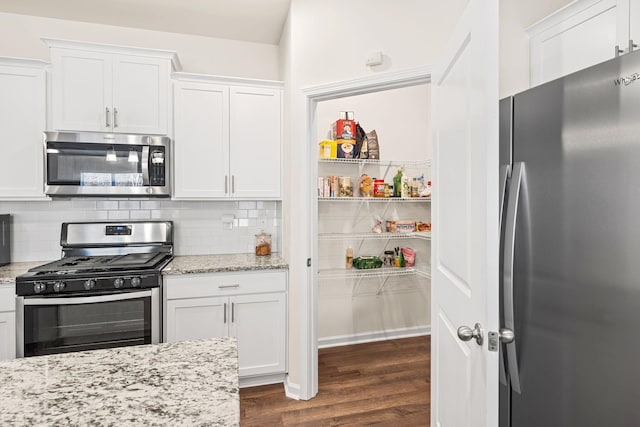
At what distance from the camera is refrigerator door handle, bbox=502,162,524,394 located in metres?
1.20

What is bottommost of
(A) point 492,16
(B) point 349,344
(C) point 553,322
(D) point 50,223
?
(B) point 349,344

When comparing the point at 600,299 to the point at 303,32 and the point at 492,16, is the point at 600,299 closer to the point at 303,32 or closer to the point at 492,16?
the point at 492,16

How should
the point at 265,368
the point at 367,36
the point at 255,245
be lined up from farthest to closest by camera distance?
1. the point at 255,245
2. the point at 265,368
3. the point at 367,36

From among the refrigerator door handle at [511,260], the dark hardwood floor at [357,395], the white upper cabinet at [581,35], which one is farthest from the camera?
the dark hardwood floor at [357,395]

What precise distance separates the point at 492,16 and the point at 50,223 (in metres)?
3.08

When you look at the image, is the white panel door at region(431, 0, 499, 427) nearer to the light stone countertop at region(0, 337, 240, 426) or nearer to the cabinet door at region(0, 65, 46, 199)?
the light stone countertop at region(0, 337, 240, 426)

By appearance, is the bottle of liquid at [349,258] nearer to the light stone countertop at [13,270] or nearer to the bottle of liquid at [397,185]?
the bottle of liquid at [397,185]

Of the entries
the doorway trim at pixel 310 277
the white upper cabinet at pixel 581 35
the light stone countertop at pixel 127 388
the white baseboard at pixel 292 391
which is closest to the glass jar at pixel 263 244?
the doorway trim at pixel 310 277

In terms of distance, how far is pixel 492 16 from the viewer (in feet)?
3.19

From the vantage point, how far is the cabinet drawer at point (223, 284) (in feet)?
7.51

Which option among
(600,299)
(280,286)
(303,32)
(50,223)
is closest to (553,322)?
(600,299)

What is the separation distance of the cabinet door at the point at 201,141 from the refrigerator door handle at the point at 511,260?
1986 millimetres

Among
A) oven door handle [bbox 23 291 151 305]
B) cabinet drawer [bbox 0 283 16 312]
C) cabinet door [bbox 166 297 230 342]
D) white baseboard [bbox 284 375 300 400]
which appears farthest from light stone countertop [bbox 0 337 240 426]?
white baseboard [bbox 284 375 300 400]

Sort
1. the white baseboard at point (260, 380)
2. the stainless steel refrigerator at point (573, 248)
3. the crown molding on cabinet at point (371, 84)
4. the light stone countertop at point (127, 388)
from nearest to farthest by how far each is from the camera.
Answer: the light stone countertop at point (127, 388) → the stainless steel refrigerator at point (573, 248) → the crown molding on cabinet at point (371, 84) → the white baseboard at point (260, 380)
